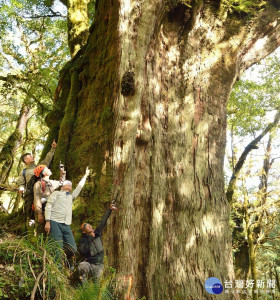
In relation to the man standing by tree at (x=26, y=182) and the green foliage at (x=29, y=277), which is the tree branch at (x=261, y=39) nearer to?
the man standing by tree at (x=26, y=182)

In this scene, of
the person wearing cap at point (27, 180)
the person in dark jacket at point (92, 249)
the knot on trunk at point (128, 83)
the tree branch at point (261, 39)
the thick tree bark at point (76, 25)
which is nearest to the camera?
the person in dark jacket at point (92, 249)

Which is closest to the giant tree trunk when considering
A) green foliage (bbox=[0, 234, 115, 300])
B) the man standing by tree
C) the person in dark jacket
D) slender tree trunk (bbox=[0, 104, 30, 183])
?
the person in dark jacket

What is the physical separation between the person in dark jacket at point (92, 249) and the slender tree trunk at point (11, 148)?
898 cm

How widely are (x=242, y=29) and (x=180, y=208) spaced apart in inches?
182

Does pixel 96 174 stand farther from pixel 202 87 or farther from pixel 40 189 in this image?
pixel 202 87

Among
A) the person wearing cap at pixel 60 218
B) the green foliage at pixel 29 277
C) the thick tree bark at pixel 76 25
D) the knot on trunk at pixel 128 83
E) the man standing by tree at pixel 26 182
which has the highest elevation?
the thick tree bark at pixel 76 25

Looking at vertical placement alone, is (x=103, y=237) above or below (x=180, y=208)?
below

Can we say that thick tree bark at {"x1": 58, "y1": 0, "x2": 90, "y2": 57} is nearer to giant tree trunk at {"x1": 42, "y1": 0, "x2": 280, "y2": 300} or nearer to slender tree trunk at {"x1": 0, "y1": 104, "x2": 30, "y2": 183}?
giant tree trunk at {"x1": 42, "y1": 0, "x2": 280, "y2": 300}

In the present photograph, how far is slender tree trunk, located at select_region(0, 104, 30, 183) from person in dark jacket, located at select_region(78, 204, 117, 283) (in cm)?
898

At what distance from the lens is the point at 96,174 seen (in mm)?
4719

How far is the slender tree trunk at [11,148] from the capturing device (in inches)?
479

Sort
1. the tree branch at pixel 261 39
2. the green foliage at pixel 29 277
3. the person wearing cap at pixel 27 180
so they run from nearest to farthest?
the green foliage at pixel 29 277, the person wearing cap at pixel 27 180, the tree branch at pixel 261 39

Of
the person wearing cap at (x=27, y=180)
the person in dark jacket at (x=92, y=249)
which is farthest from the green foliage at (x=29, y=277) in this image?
the person wearing cap at (x=27, y=180)

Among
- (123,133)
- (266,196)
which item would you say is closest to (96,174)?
(123,133)
